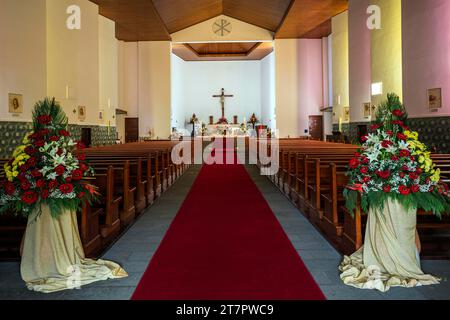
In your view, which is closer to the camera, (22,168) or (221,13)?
(22,168)

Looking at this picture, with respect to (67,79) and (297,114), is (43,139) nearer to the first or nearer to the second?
(67,79)

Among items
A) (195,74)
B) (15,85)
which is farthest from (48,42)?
(195,74)

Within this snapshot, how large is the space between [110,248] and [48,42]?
772cm

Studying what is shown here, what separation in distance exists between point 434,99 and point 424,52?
983mm

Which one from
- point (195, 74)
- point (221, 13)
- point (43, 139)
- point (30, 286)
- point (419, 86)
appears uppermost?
point (221, 13)

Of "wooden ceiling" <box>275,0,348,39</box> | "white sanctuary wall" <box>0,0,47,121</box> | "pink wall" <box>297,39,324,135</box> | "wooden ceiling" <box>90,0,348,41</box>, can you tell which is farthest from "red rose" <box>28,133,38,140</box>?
"pink wall" <box>297,39,324,135</box>

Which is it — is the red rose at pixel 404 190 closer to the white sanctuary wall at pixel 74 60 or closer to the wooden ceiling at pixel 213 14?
the white sanctuary wall at pixel 74 60

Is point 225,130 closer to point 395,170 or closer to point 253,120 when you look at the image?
point 253,120

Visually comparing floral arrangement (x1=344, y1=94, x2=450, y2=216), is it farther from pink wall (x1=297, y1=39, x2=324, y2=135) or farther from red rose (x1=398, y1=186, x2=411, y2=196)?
pink wall (x1=297, y1=39, x2=324, y2=135)

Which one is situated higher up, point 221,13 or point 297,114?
point 221,13

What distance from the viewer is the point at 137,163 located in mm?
5246

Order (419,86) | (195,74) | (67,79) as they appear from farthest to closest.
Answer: (195,74) → (67,79) → (419,86)

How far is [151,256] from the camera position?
337 centimetres

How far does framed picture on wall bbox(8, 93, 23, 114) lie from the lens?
26.8 feet
